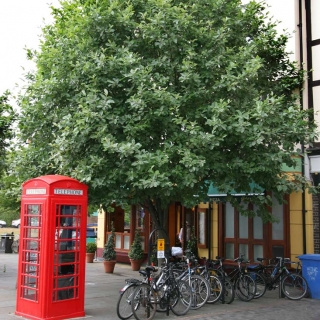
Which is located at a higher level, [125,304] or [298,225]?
[298,225]

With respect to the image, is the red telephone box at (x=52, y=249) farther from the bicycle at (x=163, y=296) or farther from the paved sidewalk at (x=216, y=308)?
the bicycle at (x=163, y=296)

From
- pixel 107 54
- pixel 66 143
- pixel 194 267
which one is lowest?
pixel 194 267

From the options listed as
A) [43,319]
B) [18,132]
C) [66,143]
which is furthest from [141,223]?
[43,319]

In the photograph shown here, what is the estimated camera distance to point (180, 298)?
368 inches

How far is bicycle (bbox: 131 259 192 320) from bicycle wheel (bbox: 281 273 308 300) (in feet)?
10.1

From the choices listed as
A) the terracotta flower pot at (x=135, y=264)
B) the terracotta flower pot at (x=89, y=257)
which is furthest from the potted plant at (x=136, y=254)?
the terracotta flower pot at (x=89, y=257)

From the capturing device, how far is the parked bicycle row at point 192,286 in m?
8.38

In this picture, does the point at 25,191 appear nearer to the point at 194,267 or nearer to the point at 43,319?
the point at 43,319

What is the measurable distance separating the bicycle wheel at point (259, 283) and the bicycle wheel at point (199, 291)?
5.59 ft

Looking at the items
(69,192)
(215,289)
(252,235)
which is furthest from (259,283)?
(69,192)

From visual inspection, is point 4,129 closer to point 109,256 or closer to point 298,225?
point 109,256

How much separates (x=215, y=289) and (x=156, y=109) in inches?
169

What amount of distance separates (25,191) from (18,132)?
3249mm

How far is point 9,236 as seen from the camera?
26.1 metres
